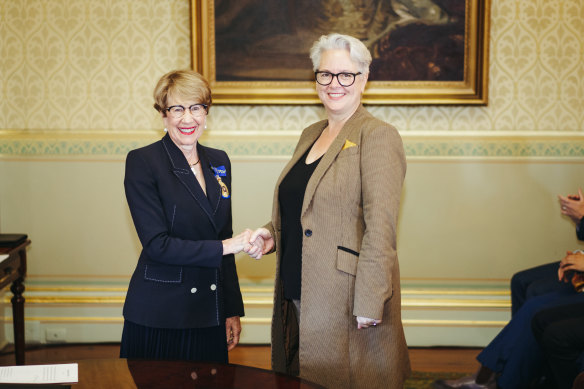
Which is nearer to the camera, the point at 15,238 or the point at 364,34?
the point at 15,238

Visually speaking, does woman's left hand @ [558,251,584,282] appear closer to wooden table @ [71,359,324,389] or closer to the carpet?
the carpet

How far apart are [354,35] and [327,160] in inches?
73.2

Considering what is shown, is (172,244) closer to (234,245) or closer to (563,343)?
(234,245)

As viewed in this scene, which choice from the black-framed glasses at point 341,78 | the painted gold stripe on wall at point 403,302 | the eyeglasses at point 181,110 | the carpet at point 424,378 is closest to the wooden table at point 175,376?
the eyeglasses at point 181,110

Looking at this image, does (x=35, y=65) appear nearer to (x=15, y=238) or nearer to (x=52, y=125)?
(x=52, y=125)

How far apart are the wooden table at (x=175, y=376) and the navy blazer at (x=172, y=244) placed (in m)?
0.36

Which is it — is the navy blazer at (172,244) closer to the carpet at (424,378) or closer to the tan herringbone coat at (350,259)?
the tan herringbone coat at (350,259)

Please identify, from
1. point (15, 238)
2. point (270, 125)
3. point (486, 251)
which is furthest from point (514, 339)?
point (15, 238)

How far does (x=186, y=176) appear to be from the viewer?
7.40 feet

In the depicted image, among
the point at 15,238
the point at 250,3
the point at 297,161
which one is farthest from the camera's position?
the point at 250,3

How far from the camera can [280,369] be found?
2455 millimetres

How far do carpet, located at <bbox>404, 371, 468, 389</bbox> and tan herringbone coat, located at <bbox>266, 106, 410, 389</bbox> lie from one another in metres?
1.22

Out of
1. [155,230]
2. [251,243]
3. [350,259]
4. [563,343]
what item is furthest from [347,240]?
[563,343]

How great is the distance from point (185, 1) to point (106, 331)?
2.16m
